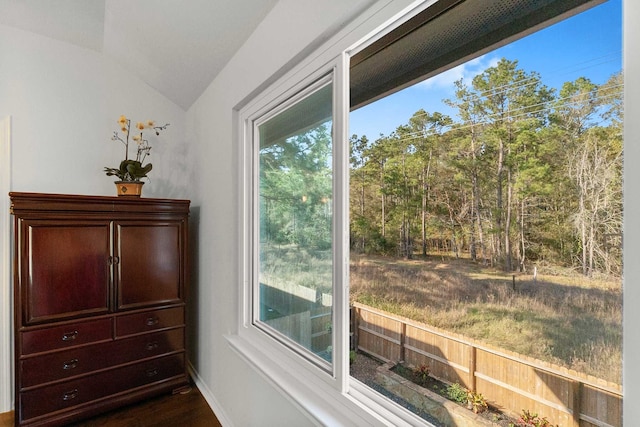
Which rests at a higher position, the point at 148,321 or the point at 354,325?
the point at 354,325

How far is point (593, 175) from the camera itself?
26.9 inches

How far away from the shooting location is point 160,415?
2113 mm

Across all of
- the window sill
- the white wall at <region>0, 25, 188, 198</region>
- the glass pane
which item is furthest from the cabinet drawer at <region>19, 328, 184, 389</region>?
the white wall at <region>0, 25, 188, 198</region>

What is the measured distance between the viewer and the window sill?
107 centimetres

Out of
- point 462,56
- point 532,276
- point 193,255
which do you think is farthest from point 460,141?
point 193,255

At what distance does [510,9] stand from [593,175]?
50cm

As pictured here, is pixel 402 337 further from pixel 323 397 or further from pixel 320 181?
pixel 320 181

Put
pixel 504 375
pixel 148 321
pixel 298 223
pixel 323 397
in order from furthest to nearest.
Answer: pixel 148 321
pixel 298 223
pixel 323 397
pixel 504 375

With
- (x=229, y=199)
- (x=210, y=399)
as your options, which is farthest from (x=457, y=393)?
(x=210, y=399)

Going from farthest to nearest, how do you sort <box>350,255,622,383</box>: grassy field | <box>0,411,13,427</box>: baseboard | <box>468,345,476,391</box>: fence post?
<box>0,411,13,427</box>: baseboard < <box>468,345,476,391</box>: fence post < <box>350,255,622,383</box>: grassy field

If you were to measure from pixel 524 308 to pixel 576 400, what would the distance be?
0.21 meters

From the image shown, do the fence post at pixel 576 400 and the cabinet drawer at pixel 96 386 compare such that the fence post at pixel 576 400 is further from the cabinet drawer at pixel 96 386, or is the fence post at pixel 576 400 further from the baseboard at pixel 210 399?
the cabinet drawer at pixel 96 386

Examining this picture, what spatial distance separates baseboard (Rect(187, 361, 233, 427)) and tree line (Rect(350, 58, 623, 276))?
5.62 feet

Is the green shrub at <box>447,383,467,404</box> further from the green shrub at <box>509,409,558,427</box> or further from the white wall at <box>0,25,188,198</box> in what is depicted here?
the white wall at <box>0,25,188,198</box>
